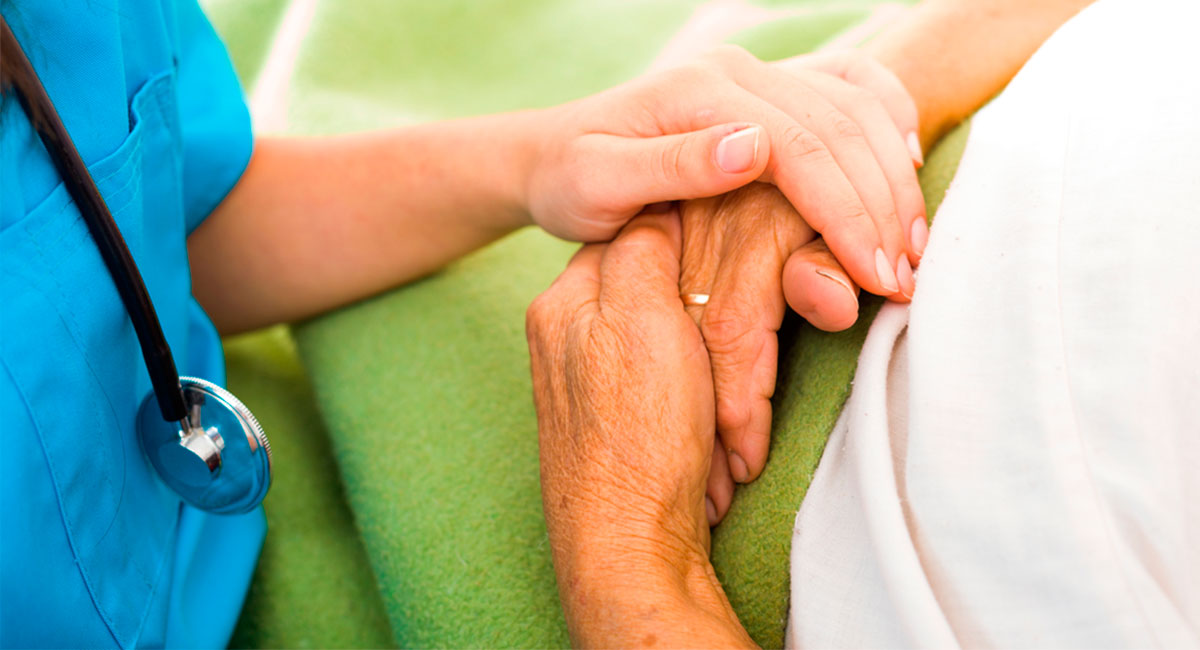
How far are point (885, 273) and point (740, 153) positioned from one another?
0.45ft

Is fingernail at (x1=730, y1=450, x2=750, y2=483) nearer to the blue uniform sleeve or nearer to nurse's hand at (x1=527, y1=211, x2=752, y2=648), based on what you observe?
nurse's hand at (x1=527, y1=211, x2=752, y2=648)

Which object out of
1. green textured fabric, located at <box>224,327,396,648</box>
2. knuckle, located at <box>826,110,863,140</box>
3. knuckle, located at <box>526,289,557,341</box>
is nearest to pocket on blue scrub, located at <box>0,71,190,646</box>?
green textured fabric, located at <box>224,327,396,648</box>

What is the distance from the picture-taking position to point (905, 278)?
0.61 m

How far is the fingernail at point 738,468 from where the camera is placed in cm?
66

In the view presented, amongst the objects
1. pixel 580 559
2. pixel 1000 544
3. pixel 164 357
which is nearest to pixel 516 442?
pixel 580 559

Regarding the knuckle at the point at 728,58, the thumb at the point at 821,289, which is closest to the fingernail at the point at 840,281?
the thumb at the point at 821,289

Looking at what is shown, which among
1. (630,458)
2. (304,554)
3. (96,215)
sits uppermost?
(96,215)

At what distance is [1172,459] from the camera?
18.1 inches

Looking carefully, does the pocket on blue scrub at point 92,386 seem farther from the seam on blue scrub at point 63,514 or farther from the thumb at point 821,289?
the thumb at point 821,289

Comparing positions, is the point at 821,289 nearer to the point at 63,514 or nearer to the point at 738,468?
the point at 738,468

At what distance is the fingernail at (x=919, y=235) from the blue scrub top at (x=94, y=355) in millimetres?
567

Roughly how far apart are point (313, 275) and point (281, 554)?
11.1 inches

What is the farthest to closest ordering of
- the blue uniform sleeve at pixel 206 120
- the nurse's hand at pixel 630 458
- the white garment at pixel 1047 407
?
1. the blue uniform sleeve at pixel 206 120
2. the nurse's hand at pixel 630 458
3. the white garment at pixel 1047 407

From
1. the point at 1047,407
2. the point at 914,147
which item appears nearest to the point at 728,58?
the point at 914,147
